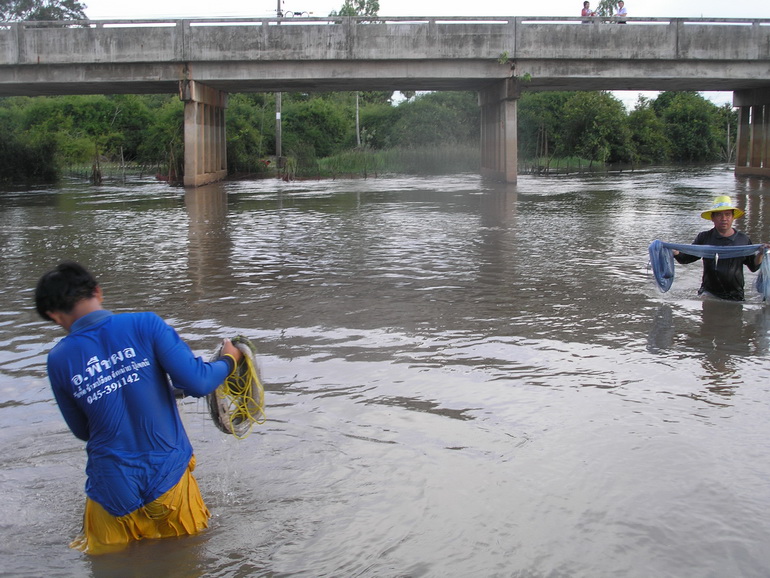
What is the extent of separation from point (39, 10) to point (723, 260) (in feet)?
245

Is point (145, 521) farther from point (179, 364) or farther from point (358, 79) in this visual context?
point (358, 79)

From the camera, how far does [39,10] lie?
236ft

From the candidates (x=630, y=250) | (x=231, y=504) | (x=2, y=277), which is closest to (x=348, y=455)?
(x=231, y=504)

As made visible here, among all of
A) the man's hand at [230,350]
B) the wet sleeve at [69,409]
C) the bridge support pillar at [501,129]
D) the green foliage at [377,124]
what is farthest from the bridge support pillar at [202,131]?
the wet sleeve at [69,409]

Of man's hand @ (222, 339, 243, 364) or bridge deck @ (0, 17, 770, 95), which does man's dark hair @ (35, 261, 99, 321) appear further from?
bridge deck @ (0, 17, 770, 95)

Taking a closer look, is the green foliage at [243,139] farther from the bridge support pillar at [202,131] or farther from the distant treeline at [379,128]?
the bridge support pillar at [202,131]

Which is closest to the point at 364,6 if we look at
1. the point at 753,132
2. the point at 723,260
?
the point at 753,132

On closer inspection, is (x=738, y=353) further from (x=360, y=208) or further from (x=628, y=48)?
Result: (x=628, y=48)

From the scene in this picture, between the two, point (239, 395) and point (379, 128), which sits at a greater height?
point (379, 128)

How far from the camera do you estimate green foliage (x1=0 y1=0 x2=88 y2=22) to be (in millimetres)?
69875

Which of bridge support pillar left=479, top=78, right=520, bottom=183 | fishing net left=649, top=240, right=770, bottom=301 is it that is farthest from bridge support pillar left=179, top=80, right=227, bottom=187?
fishing net left=649, top=240, right=770, bottom=301

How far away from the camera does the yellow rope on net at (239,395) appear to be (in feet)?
14.9

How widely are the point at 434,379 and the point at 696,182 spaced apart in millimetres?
31358

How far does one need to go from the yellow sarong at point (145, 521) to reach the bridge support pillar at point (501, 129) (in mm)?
30467
